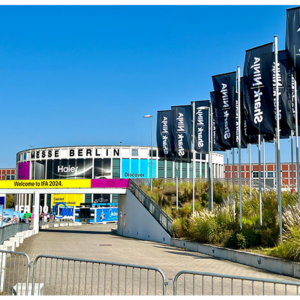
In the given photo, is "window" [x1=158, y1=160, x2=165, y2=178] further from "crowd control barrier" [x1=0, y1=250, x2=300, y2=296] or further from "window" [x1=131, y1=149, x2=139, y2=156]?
"crowd control barrier" [x1=0, y1=250, x2=300, y2=296]

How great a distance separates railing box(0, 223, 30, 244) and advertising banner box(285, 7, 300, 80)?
13.5m

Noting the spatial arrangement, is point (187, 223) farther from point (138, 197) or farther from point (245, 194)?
point (138, 197)

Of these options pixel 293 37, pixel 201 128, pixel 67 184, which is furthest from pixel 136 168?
pixel 293 37

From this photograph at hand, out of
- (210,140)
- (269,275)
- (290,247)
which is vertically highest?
(210,140)

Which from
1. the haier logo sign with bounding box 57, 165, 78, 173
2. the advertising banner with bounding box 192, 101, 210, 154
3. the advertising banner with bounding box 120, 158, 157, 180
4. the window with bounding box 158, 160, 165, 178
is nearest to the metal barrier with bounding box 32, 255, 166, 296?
the advertising banner with bounding box 192, 101, 210, 154

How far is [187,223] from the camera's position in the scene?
23.0m

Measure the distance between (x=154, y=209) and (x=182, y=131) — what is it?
577cm

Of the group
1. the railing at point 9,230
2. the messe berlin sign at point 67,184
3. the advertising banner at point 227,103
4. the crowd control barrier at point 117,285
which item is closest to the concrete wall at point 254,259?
the crowd control barrier at point 117,285

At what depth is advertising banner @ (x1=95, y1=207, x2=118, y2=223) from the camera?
2360 inches

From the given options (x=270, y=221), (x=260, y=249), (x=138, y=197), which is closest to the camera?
(x=260, y=249)

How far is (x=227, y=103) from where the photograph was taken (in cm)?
2142
